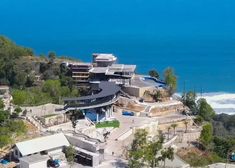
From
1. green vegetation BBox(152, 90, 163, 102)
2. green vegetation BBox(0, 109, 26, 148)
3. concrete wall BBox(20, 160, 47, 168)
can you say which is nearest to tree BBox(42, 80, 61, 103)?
green vegetation BBox(152, 90, 163, 102)

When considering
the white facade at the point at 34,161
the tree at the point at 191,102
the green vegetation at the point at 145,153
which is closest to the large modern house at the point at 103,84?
the tree at the point at 191,102

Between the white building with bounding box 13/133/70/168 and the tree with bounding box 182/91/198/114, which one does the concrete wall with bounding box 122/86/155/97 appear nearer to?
the tree with bounding box 182/91/198/114

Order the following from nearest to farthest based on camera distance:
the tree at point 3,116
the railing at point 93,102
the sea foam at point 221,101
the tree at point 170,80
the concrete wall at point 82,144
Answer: the concrete wall at point 82,144, the tree at point 3,116, the railing at point 93,102, the tree at point 170,80, the sea foam at point 221,101

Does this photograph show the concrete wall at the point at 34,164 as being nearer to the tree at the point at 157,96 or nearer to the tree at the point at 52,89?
the tree at the point at 52,89

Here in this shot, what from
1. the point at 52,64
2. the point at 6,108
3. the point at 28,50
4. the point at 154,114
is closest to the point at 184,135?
the point at 154,114

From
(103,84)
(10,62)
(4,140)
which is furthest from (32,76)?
(4,140)

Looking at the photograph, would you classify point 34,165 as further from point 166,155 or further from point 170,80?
point 170,80
